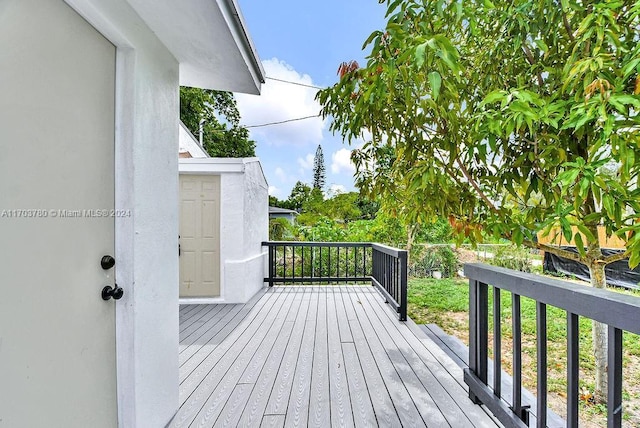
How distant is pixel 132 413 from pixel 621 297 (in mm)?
2194

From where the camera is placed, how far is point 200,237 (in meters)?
4.58

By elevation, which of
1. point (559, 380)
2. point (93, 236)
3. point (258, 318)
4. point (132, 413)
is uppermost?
point (93, 236)

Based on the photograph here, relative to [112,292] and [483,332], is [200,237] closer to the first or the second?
[112,292]

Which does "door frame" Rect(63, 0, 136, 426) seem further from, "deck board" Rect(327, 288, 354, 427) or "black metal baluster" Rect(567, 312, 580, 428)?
"black metal baluster" Rect(567, 312, 580, 428)

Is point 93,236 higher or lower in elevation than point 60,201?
lower

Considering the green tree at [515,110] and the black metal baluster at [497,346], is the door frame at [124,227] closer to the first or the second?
the green tree at [515,110]

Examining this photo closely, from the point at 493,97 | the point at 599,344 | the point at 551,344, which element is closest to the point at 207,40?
the point at 493,97

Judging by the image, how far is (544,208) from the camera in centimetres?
206

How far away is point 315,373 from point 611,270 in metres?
7.76

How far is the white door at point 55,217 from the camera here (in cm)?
97

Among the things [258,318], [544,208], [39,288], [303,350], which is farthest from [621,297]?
[258,318]

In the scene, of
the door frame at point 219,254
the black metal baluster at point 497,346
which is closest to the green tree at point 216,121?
the door frame at point 219,254

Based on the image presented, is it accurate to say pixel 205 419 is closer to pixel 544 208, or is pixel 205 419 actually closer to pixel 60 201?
pixel 60 201

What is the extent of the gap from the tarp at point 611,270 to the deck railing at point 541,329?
4195mm
